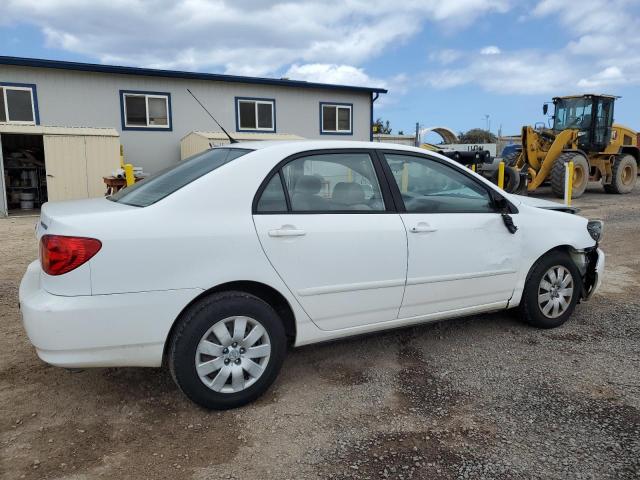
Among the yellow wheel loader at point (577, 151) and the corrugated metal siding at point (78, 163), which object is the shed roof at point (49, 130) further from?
the yellow wheel loader at point (577, 151)

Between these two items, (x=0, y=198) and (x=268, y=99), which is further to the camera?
(x=268, y=99)

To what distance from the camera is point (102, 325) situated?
2.65 m

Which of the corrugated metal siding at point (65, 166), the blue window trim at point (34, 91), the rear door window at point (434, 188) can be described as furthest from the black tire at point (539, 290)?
the blue window trim at point (34, 91)

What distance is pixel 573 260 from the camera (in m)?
4.53

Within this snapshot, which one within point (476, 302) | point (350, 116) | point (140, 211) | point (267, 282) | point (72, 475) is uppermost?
point (350, 116)

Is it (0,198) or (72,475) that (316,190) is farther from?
(0,198)

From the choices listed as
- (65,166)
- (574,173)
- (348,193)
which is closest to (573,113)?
(574,173)

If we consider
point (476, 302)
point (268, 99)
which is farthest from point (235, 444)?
point (268, 99)

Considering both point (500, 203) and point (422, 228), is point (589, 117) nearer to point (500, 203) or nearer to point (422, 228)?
point (500, 203)

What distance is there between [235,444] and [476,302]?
2137 mm

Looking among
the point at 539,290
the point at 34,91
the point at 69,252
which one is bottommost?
the point at 539,290

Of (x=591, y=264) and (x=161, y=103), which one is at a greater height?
(x=161, y=103)

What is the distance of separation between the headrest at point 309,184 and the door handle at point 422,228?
71 centimetres

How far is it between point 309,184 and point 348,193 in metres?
0.30
